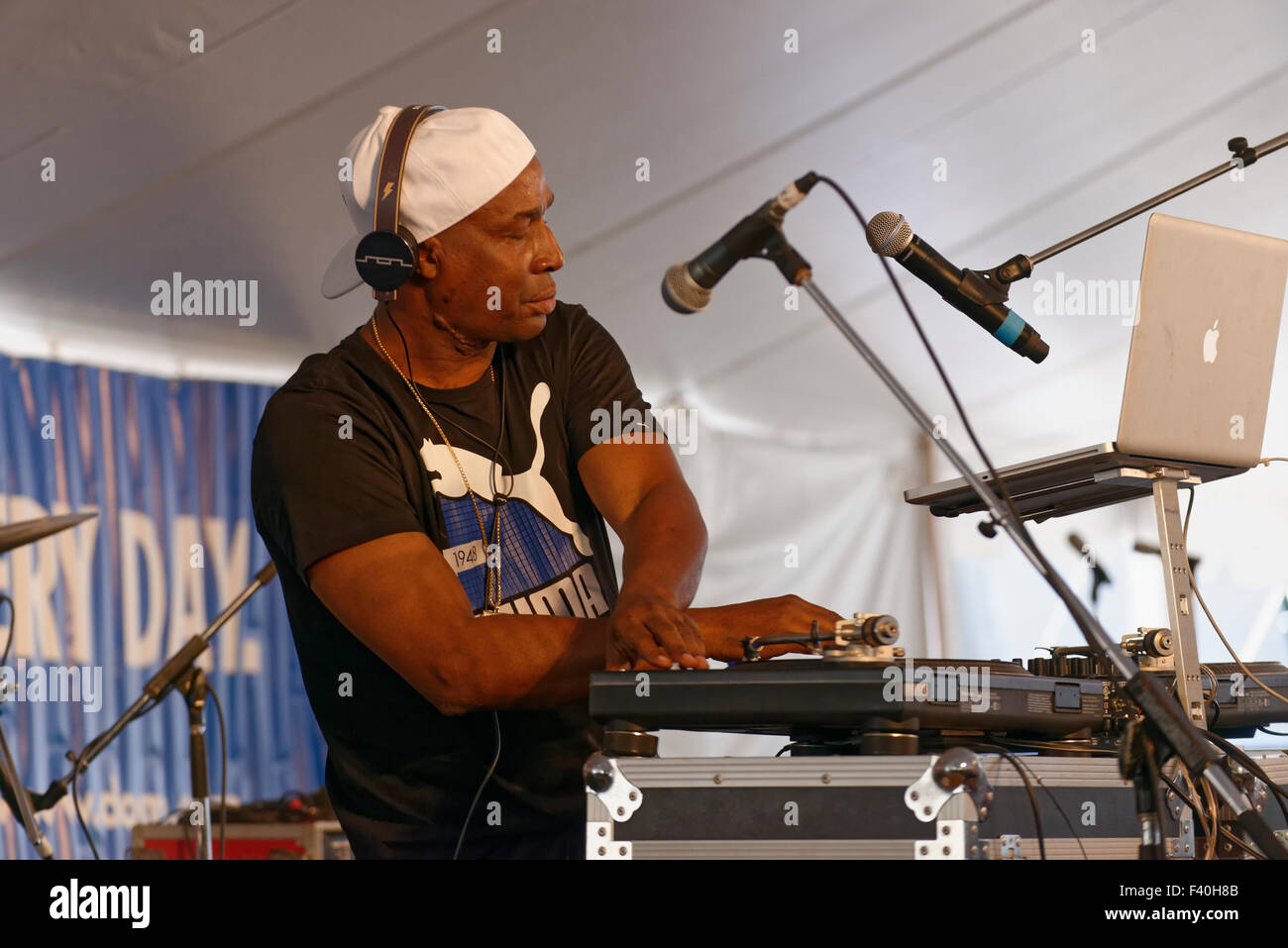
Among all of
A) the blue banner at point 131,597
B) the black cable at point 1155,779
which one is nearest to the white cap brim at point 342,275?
the black cable at point 1155,779

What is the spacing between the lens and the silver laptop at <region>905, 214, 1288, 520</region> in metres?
1.68

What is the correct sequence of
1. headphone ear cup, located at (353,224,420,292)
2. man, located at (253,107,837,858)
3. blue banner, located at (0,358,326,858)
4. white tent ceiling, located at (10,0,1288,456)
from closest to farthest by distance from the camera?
man, located at (253,107,837,858) → headphone ear cup, located at (353,224,420,292) → white tent ceiling, located at (10,0,1288,456) → blue banner, located at (0,358,326,858)

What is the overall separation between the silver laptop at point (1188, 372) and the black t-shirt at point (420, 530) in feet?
1.86

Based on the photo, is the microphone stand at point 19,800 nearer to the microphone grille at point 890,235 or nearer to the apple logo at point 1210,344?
the microphone grille at point 890,235

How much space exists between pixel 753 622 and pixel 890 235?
18.8 inches

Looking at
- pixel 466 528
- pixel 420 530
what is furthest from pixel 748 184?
pixel 420 530

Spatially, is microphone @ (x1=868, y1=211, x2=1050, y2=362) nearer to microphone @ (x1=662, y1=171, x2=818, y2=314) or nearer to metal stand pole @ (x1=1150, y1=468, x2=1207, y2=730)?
microphone @ (x1=662, y1=171, x2=818, y2=314)

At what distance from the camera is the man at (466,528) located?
5.18ft

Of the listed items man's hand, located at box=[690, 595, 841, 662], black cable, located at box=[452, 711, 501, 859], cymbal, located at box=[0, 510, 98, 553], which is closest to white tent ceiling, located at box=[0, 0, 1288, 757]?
cymbal, located at box=[0, 510, 98, 553]

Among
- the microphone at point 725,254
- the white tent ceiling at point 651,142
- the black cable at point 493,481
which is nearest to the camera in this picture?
the microphone at point 725,254

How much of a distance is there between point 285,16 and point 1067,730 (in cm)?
309

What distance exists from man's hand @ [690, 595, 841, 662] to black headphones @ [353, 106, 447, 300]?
2.11 ft

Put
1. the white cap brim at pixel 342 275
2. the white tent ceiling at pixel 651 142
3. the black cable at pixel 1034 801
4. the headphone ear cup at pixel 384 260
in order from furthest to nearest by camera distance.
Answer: the white tent ceiling at pixel 651 142, the white cap brim at pixel 342 275, the headphone ear cup at pixel 384 260, the black cable at pixel 1034 801
